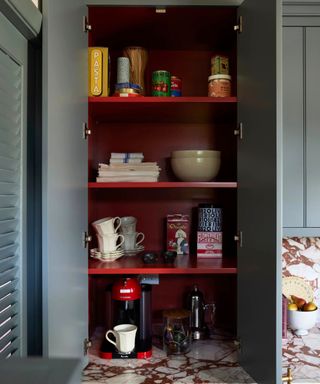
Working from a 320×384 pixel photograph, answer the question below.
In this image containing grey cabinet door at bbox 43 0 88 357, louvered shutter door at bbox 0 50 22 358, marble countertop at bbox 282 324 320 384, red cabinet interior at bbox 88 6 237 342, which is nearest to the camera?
louvered shutter door at bbox 0 50 22 358

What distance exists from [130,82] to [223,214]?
31.4 inches

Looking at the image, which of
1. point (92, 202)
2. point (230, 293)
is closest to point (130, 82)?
point (92, 202)

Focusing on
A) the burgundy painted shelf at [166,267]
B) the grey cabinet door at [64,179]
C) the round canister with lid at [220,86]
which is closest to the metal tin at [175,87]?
the round canister with lid at [220,86]

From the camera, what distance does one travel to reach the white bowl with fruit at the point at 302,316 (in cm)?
186

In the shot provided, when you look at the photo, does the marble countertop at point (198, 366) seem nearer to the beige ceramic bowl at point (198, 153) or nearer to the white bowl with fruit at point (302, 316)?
the white bowl with fruit at point (302, 316)

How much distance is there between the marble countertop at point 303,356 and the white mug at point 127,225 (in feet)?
2.81

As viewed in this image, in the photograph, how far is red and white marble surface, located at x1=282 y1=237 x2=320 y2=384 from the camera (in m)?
1.51

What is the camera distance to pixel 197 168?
1.76 m

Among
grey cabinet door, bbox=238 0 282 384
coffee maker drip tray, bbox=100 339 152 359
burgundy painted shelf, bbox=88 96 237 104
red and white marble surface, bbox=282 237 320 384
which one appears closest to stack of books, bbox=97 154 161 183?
burgundy painted shelf, bbox=88 96 237 104

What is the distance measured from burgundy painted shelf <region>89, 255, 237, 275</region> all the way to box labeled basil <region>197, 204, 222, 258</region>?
7 centimetres

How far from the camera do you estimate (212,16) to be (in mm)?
1662

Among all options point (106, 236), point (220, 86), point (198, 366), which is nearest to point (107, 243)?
point (106, 236)

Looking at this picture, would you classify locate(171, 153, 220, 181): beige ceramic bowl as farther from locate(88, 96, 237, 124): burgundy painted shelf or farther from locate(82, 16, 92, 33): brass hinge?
locate(82, 16, 92, 33): brass hinge

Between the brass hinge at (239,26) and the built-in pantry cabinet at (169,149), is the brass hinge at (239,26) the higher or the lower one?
the higher one
